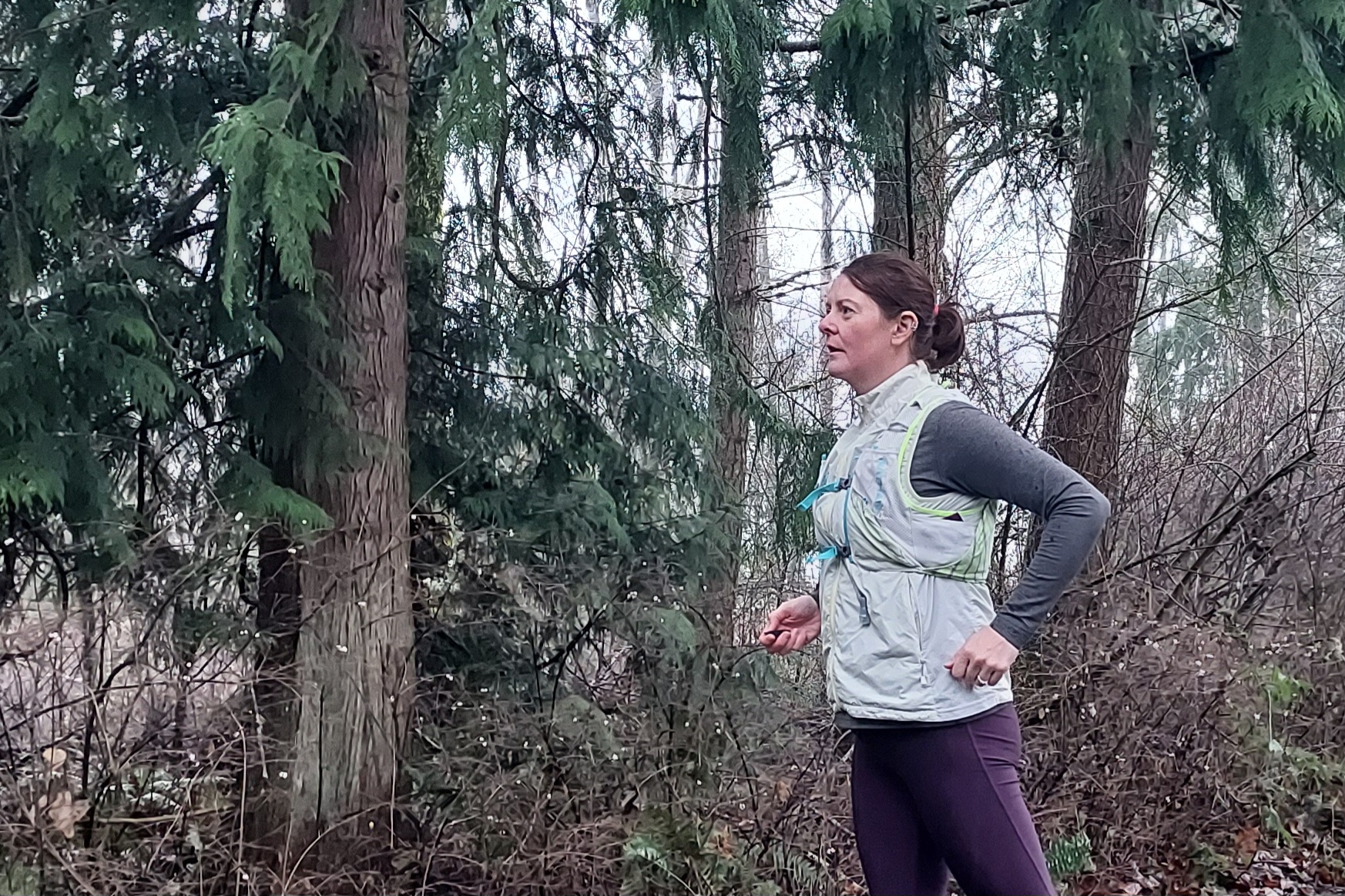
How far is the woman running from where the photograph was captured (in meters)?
2.28

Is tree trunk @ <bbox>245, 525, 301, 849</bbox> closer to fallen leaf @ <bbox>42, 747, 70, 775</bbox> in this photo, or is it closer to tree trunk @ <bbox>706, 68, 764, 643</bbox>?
fallen leaf @ <bbox>42, 747, 70, 775</bbox>

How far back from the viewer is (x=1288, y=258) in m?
7.04

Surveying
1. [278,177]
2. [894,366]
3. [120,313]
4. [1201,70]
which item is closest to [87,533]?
[120,313]

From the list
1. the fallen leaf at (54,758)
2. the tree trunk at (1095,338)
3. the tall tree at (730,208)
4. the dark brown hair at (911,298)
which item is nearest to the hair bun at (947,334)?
the dark brown hair at (911,298)

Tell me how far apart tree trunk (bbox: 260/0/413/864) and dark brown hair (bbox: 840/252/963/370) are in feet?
7.77

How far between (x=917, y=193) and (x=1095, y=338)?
1.23 m

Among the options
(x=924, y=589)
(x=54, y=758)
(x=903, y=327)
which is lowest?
(x=54, y=758)

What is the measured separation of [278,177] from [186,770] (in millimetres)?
1996

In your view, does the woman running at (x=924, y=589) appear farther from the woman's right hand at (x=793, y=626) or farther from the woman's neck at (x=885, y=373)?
the woman's right hand at (x=793, y=626)

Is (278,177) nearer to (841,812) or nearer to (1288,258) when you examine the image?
(841,812)

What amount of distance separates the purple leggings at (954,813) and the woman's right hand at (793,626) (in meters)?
0.38

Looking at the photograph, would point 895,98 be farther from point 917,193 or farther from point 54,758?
point 54,758

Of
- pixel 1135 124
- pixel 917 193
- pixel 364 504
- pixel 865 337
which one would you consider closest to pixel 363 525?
pixel 364 504

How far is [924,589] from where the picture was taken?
7.81ft
